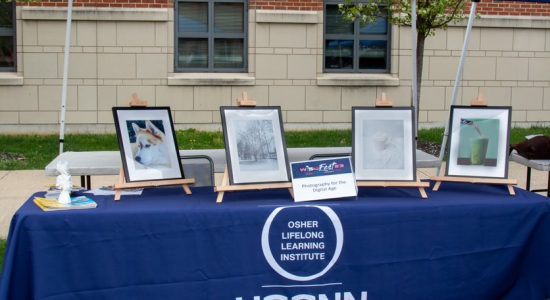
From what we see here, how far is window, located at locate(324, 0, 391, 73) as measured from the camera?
1289 centimetres

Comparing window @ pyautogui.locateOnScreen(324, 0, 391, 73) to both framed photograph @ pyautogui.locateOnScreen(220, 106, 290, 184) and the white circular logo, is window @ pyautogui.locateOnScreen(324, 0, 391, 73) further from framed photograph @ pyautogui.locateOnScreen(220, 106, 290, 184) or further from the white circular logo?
the white circular logo

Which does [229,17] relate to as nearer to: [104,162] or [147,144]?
[104,162]

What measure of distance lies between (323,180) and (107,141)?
25.9 ft

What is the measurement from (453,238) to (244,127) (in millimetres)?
1363

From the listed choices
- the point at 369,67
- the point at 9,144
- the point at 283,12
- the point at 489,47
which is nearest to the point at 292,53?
the point at 283,12

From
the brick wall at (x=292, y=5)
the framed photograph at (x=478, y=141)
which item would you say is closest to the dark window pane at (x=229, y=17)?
the brick wall at (x=292, y=5)

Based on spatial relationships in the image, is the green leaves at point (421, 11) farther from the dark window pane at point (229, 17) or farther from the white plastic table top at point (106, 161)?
the white plastic table top at point (106, 161)

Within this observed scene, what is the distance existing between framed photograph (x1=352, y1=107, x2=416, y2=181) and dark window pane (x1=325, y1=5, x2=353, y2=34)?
8.68 m

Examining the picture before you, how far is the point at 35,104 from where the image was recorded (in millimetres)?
12102

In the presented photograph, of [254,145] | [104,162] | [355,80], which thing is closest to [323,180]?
[254,145]

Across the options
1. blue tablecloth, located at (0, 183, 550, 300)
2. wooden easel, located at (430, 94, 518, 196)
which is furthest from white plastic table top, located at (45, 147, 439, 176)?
blue tablecloth, located at (0, 183, 550, 300)

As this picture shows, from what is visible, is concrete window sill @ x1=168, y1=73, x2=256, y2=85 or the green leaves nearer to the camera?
the green leaves

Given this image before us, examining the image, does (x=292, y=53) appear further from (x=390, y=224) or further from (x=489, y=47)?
(x=390, y=224)

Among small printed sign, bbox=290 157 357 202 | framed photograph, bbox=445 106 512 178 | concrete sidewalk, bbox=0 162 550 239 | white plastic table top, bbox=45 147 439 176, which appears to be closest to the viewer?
small printed sign, bbox=290 157 357 202
